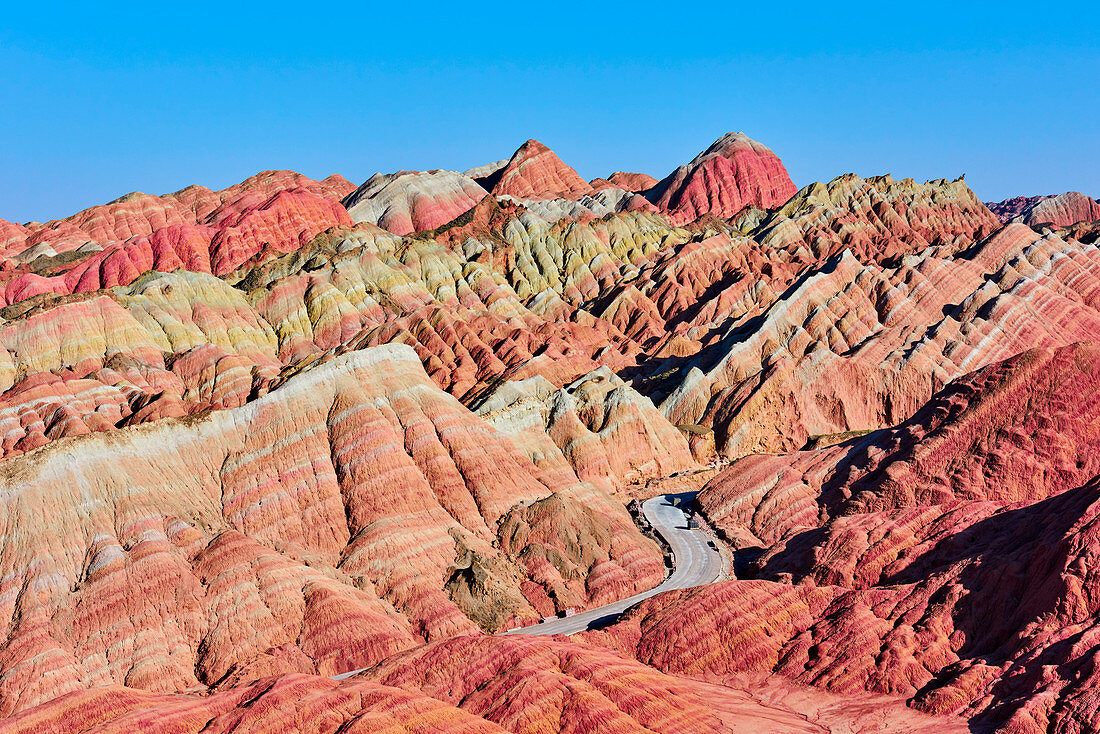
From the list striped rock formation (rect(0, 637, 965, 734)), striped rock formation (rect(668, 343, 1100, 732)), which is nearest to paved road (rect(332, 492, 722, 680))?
striped rock formation (rect(668, 343, 1100, 732))

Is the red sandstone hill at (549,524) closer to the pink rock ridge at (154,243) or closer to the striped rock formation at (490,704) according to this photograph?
the striped rock formation at (490,704)

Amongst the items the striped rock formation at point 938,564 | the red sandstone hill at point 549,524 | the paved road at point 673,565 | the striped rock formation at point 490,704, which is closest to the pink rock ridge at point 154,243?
the red sandstone hill at point 549,524

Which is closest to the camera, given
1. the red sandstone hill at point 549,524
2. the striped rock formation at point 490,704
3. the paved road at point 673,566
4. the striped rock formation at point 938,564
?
the striped rock formation at point 490,704

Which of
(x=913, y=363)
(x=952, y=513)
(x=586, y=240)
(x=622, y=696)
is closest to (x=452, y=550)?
(x=622, y=696)

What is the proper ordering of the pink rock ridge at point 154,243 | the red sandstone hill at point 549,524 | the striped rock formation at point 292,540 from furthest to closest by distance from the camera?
the pink rock ridge at point 154,243 < the striped rock formation at point 292,540 < the red sandstone hill at point 549,524

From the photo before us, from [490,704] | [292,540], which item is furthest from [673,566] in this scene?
[490,704]

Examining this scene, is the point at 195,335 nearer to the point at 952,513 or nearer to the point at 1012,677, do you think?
the point at 952,513

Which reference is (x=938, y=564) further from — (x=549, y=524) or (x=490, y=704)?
(x=490, y=704)
